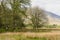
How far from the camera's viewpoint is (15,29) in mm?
39094

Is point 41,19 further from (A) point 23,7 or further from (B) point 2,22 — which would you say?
(B) point 2,22

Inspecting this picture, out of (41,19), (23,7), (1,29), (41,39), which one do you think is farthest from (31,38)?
(41,19)

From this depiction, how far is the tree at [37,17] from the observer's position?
5385cm

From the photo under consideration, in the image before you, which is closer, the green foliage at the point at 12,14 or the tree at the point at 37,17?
the green foliage at the point at 12,14

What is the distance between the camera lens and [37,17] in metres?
57.1

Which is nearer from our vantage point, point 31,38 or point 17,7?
point 31,38

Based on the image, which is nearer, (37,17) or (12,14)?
(12,14)

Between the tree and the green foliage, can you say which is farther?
the tree

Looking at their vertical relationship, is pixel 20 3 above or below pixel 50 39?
above

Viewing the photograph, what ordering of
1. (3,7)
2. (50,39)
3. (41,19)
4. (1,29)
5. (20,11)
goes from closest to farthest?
1. (50,39)
2. (1,29)
3. (3,7)
4. (20,11)
5. (41,19)

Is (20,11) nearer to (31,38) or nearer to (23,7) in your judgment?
(23,7)

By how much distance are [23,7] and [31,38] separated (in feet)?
74.6

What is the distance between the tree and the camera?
177 ft

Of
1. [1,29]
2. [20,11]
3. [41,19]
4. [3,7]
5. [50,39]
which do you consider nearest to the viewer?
[50,39]
